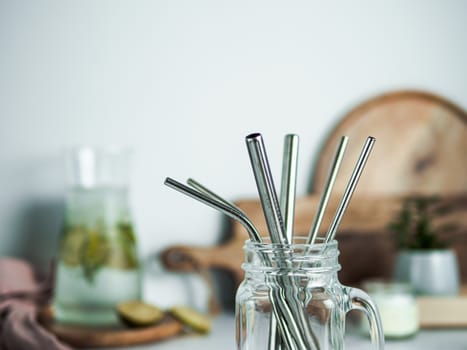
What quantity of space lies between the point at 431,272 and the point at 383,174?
21 cm

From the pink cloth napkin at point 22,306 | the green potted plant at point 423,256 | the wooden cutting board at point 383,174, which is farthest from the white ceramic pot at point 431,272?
the pink cloth napkin at point 22,306

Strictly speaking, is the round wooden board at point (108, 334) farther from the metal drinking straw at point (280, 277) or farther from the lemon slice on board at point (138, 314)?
the metal drinking straw at point (280, 277)

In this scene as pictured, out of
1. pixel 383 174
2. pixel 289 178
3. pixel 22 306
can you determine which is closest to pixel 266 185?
pixel 289 178

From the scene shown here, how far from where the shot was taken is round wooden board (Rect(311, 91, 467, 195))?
115 centimetres

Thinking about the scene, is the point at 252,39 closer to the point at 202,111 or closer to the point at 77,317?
the point at 202,111

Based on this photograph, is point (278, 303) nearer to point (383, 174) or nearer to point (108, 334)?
point (108, 334)

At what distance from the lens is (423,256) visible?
1024mm

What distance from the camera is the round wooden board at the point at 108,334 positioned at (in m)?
0.86

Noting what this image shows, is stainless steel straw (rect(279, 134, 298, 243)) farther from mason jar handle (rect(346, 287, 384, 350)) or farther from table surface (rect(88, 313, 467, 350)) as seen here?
table surface (rect(88, 313, 467, 350))

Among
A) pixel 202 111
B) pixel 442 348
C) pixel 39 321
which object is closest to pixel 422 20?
pixel 202 111

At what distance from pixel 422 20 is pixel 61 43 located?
0.62 m

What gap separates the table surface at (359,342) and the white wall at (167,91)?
226 mm

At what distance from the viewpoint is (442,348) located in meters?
0.88

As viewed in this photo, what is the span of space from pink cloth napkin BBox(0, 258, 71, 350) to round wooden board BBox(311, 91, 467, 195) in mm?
474
